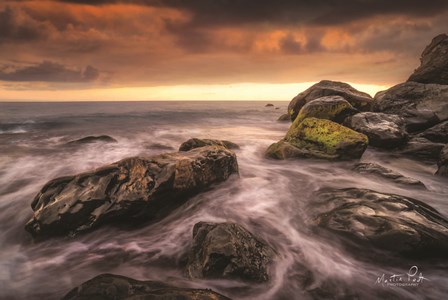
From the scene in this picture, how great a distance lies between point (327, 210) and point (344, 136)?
14.8ft

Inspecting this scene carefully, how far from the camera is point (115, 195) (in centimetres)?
500

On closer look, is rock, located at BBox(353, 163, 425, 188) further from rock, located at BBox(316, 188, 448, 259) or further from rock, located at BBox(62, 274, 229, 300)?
rock, located at BBox(62, 274, 229, 300)

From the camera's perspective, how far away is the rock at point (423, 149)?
33.2 feet

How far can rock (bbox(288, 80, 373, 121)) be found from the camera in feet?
50.2

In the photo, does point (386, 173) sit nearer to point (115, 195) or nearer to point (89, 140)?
point (115, 195)

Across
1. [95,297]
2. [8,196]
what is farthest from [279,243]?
[8,196]

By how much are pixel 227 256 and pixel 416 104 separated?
44.5 feet

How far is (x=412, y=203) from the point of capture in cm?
485

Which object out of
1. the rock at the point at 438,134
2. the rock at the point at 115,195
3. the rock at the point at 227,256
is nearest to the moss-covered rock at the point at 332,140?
the rock at the point at 438,134

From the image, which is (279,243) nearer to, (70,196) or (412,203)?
(412,203)

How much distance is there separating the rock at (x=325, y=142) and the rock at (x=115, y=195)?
4905mm

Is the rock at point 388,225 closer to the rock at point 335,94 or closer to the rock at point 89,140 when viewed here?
the rock at point 335,94

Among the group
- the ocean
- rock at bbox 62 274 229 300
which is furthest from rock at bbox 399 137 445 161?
rock at bbox 62 274 229 300

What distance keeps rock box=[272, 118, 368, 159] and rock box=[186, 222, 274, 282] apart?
6.13 metres
